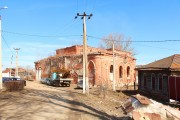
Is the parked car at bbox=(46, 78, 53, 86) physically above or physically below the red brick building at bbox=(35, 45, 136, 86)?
below

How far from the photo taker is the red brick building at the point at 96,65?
52.2 m

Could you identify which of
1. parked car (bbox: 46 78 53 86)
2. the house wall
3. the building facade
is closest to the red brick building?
parked car (bbox: 46 78 53 86)

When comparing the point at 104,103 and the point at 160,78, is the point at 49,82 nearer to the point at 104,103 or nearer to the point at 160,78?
the point at 160,78

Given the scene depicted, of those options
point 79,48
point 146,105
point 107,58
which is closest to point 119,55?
point 107,58

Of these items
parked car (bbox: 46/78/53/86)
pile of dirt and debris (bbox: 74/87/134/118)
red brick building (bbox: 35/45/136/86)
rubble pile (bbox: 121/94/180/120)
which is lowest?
pile of dirt and debris (bbox: 74/87/134/118)

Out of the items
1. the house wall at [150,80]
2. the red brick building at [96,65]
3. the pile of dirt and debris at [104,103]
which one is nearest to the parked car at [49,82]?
the red brick building at [96,65]

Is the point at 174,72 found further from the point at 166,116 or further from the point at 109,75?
the point at 109,75

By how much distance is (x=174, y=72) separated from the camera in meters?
32.8

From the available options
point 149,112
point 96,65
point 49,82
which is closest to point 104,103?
point 149,112

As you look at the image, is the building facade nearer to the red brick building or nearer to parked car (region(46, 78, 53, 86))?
the red brick building

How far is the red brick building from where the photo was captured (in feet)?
171

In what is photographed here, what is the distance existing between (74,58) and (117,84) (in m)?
9.24

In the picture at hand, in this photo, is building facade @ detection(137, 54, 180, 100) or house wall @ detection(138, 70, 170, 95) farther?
house wall @ detection(138, 70, 170, 95)

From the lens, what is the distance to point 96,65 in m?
51.8
